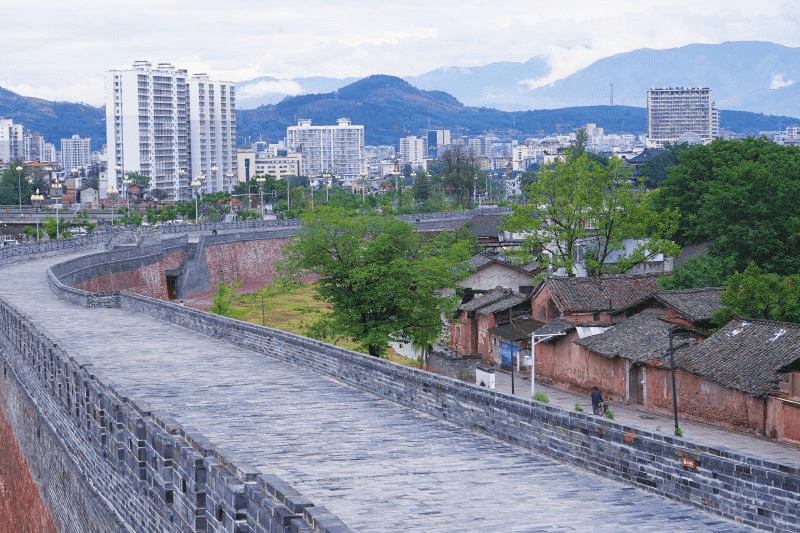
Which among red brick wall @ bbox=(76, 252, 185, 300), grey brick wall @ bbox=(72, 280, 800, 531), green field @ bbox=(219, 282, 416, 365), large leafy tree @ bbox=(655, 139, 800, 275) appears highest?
large leafy tree @ bbox=(655, 139, 800, 275)

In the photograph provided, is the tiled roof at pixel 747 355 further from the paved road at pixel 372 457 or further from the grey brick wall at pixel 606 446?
the grey brick wall at pixel 606 446

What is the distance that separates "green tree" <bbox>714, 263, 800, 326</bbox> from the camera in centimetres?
3831

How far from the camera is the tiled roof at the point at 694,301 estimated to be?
41.2 m

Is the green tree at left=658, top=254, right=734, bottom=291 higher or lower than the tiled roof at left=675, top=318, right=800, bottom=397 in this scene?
higher

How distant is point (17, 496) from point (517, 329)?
21.5 meters

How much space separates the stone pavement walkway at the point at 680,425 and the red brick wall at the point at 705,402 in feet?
0.89

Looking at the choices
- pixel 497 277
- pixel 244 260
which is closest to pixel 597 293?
pixel 497 277

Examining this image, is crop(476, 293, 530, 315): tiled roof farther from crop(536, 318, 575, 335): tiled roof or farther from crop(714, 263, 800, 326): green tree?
crop(714, 263, 800, 326): green tree

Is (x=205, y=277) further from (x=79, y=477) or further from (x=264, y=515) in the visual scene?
(x=264, y=515)

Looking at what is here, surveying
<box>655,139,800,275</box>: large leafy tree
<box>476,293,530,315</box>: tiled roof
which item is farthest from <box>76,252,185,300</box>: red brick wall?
<box>655,139,800,275</box>: large leafy tree

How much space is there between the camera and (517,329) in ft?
155

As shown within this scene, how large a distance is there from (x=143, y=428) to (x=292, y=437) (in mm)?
3364

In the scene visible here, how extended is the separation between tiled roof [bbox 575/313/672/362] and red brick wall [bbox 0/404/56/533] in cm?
1776

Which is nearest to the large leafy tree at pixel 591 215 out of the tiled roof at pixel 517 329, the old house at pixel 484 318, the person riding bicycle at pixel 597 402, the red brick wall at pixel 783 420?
the old house at pixel 484 318
